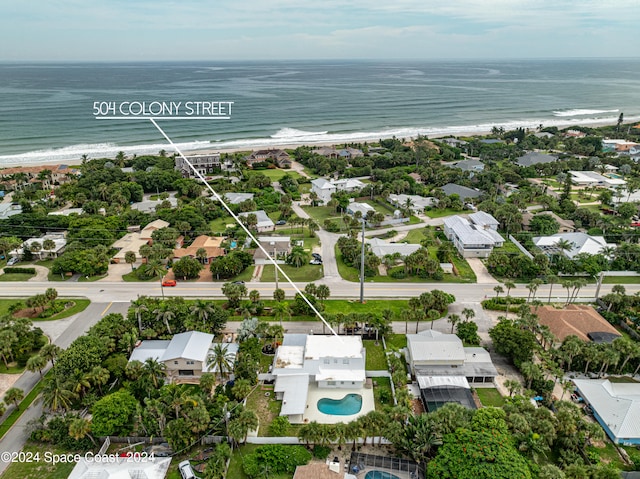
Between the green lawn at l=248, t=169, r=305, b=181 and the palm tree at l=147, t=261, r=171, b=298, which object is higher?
the palm tree at l=147, t=261, r=171, b=298

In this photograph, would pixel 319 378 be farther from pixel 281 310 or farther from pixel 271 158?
pixel 271 158

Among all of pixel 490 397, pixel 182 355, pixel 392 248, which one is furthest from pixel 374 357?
pixel 392 248

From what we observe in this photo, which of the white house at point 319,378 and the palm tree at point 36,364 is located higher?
the palm tree at point 36,364

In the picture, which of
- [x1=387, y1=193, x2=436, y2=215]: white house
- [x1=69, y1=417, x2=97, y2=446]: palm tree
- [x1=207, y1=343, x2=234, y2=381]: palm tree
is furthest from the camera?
[x1=387, y1=193, x2=436, y2=215]: white house

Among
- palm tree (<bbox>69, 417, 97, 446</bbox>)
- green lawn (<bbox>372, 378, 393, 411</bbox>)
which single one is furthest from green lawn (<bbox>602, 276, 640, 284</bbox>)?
palm tree (<bbox>69, 417, 97, 446</bbox>)

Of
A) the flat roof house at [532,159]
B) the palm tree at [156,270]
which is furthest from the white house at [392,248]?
the flat roof house at [532,159]

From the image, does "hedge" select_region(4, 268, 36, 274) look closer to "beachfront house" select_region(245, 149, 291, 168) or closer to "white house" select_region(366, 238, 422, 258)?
"white house" select_region(366, 238, 422, 258)

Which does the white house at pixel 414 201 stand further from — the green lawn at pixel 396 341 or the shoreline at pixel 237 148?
the shoreline at pixel 237 148
